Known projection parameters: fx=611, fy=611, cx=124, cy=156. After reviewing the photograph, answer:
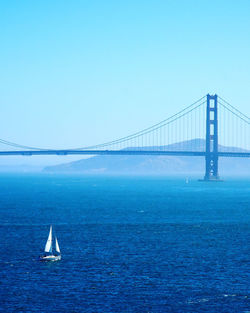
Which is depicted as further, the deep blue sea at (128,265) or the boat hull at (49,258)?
the boat hull at (49,258)

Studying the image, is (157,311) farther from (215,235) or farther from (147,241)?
(215,235)

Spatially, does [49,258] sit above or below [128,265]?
above

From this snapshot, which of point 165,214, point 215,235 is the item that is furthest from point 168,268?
point 165,214

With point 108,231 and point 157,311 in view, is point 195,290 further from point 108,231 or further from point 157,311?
point 108,231

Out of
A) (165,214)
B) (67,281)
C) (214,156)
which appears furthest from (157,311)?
(214,156)

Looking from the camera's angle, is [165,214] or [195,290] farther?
[165,214]

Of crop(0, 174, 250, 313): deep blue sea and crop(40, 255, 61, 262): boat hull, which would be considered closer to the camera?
crop(0, 174, 250, 313): deep blue sea

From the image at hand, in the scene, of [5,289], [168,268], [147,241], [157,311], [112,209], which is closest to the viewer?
[157,311]

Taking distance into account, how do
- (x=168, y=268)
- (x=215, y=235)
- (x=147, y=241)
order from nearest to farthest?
(x=168, y=268) → (x=147, y=241) → (x=215, y=235)

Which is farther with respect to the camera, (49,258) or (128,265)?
(49,258)
